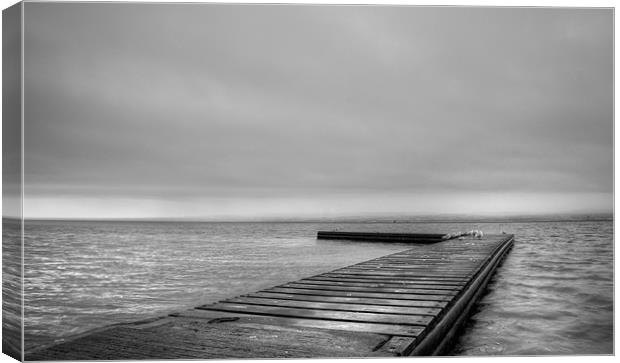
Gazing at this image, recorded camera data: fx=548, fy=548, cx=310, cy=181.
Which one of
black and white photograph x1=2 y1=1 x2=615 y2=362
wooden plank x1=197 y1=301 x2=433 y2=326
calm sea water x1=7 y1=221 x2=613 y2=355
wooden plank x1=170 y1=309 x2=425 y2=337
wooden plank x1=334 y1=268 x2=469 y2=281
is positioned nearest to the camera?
wooden plank x1=170 y1=309 x2=425 y2=337

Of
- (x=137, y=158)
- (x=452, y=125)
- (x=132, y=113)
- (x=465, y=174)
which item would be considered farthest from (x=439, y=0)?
(x=137, y=158)

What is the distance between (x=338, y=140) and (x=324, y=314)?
3.53m

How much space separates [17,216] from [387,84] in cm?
348

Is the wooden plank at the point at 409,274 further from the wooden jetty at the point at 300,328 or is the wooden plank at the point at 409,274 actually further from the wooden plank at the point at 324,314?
the wooden plank at the point at 324,314

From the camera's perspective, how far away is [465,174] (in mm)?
6422

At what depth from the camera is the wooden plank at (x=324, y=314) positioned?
3.60 meters

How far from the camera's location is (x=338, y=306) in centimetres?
412

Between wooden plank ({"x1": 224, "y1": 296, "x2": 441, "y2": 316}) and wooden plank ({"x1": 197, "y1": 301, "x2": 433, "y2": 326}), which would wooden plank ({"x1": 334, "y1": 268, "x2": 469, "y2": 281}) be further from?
wooden plank ({"x1": 197, "y1": 301, "x2": 433, "y2": 326})

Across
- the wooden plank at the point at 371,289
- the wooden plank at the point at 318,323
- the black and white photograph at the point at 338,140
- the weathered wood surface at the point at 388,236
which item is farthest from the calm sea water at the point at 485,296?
the weathered wood surface at the point at 388,236

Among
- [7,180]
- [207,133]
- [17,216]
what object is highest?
[207,133]

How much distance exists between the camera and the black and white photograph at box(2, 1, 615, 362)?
152 inches

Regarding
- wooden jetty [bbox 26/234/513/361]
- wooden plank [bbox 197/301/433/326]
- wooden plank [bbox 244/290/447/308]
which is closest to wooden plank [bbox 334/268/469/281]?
wooden jetty [bbox 26/234/513/361]

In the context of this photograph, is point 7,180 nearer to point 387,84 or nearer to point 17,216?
point 17,216

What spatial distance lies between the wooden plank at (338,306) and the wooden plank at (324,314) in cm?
10
